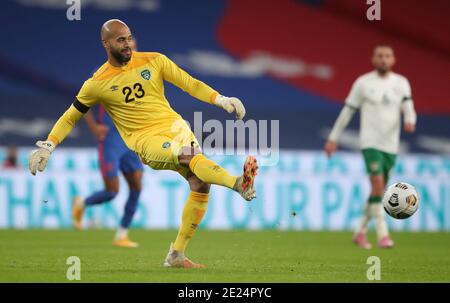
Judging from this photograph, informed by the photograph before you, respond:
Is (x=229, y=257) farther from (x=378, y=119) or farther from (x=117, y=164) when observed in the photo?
(x=378, y=119)

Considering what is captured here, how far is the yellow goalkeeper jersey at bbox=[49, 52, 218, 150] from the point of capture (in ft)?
27.8

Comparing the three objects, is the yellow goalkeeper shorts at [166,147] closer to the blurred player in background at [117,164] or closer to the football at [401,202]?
the football at [401,202]

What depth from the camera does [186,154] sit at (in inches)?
318

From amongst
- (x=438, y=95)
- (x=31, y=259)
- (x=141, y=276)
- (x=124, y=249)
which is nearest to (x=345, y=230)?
(x=438, y=95)

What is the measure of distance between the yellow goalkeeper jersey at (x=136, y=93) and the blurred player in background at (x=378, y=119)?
12.8 ft

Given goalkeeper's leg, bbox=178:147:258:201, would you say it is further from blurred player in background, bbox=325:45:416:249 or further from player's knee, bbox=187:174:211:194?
blurred player in background, bbox=325:45:416:249

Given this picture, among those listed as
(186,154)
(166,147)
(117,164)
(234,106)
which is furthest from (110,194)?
(234,106)

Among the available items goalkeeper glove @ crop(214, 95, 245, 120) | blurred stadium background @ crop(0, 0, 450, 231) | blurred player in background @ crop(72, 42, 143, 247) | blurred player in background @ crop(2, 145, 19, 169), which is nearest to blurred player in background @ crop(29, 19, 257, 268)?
goalkeeper glove @ crop(214, 95, 245, 120)

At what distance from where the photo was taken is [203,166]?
308 inches

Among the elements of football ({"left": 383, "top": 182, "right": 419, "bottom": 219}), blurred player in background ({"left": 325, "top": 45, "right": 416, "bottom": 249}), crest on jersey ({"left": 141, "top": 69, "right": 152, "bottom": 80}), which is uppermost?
blurred player in background ({"left": 325, "top": 45, "right": 416, "bottom": 249})

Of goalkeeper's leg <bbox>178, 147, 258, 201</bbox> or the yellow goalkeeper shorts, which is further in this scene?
the yellow goalkeeper shorts

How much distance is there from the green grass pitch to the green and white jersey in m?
1.37

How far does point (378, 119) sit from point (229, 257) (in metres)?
3.35

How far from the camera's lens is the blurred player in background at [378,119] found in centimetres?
1198
